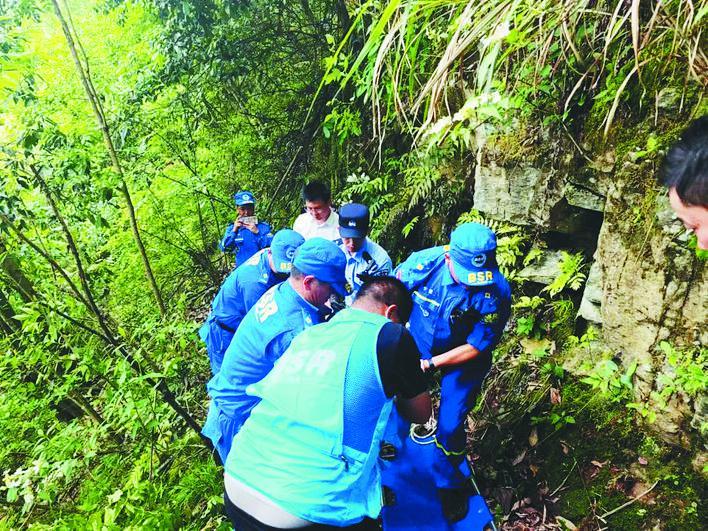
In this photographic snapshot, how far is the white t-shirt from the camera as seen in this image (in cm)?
459

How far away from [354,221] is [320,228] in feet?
2.96

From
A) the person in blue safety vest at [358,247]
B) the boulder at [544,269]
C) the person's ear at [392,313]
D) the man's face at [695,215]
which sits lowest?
the boulder at [544,269]

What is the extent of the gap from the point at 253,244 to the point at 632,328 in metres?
4.34

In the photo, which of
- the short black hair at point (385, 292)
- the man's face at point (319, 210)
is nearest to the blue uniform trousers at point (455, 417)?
the short black hair at point (385, 292)

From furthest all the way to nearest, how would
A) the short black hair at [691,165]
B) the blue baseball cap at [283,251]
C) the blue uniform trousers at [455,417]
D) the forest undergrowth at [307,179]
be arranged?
the blue baseball cap at [283,251]
the blue uniform trousers at [455,417]
the forest undergrowth at [307,179]
the short black hair at [691,165]

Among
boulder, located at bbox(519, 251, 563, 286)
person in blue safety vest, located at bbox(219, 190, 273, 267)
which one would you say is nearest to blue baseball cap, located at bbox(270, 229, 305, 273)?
person in blue safety vest, located at bbox(219, 190, 273, 267)

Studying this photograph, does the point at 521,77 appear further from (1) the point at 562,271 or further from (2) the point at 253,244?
(2) the point at 253,244

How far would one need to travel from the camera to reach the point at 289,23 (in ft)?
19.4

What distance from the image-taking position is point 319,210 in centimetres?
461

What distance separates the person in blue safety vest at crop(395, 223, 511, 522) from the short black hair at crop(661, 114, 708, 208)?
158cm

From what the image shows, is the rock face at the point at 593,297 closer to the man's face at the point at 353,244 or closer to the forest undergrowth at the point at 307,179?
the forest undergrowth at the point at 307,179

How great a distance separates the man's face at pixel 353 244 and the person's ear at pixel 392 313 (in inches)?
66.8

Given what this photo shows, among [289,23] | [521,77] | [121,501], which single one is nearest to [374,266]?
[521,77]

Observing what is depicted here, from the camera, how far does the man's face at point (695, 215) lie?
1.28 metres
